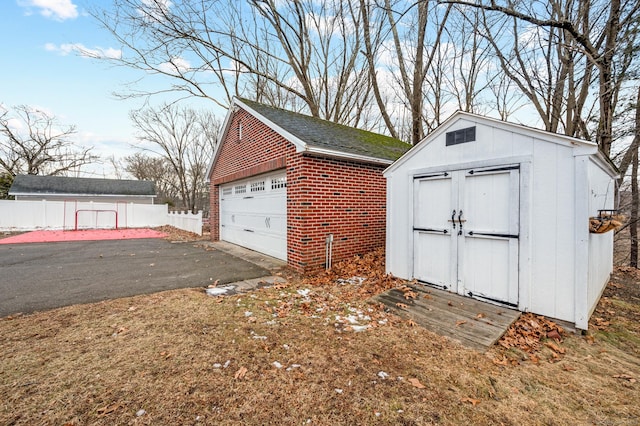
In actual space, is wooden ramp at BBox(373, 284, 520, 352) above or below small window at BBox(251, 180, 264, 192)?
below

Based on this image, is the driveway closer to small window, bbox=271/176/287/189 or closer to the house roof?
small window, bbox=271/176/287/189

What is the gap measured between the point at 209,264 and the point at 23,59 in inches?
391

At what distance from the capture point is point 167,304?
4062 millimetres

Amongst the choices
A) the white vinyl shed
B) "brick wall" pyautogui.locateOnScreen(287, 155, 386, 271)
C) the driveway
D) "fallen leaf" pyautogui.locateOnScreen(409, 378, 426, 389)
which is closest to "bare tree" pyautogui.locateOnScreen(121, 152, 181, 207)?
the driveway

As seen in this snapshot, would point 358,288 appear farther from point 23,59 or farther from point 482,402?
point 23,59

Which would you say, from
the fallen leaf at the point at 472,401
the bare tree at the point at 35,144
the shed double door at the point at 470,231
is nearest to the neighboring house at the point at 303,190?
the shed double door at the point at 470,231

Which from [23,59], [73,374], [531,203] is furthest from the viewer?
[23,59]

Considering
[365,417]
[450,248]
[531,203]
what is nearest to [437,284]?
[450,248]

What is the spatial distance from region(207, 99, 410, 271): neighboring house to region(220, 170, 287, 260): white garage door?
0.03 metres

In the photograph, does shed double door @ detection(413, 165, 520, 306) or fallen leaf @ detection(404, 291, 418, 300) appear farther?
fallen leaf @ detection(404, 291, 418, 300)

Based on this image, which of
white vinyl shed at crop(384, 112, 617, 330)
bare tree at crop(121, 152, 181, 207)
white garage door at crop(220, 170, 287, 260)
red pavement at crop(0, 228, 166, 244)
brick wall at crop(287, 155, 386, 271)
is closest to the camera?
white vinyl shed at crop(384, 112, 617, 330)

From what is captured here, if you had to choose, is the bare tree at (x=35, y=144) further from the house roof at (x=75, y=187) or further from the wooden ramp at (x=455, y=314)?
the wooden ramp at (x=455, y=314)

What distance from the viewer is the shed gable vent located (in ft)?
13.6

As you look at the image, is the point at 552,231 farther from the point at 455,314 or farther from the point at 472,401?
the point at 472,401
